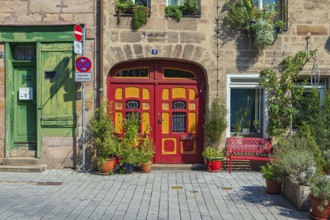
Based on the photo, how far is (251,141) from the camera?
10570 mm

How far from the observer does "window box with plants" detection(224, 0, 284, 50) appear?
34.1 feet

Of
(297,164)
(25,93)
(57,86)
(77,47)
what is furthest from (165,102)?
(297,164)

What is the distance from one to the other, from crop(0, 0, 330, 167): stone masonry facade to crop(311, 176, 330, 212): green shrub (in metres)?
4.58

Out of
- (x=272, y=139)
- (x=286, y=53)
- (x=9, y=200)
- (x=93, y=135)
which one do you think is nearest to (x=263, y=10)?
(x=286, y=53)

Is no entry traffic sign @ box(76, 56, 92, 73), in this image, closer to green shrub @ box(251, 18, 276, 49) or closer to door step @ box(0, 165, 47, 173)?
door step @ box(0, 165, 47, 173)

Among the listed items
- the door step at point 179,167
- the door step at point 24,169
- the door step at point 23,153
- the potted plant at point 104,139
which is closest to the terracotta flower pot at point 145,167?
the door step at point 179,167

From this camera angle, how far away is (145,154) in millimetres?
10148

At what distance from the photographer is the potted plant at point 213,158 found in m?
10.2

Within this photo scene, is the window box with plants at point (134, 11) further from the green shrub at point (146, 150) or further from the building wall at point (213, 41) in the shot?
the green shrub at point (146, 150)

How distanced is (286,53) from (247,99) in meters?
1.49

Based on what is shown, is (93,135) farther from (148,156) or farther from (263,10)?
(263,10)

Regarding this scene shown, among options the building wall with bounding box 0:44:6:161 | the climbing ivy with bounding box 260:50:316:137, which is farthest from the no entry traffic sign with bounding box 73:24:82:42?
the climbing ivy with bounding box 260:50:316:137

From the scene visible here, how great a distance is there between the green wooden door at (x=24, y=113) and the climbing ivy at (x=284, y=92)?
5.71 meters

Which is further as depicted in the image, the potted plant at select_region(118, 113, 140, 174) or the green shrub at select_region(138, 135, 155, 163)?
the green shrub at select_region(138, 135, 155, 163)
